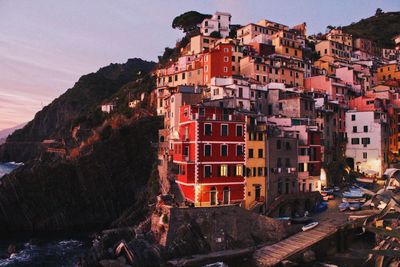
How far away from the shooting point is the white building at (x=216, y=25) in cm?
11812

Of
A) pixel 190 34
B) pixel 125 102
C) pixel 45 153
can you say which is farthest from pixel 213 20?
pixel 45 153

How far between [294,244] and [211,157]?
52.9 feet

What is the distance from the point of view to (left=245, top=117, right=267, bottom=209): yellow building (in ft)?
178

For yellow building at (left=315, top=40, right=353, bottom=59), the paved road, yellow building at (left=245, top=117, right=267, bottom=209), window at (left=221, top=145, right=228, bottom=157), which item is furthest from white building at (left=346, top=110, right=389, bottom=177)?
yellow building at (left=315, top=40, right=353, bottom=59)

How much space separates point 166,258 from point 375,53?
446 feet

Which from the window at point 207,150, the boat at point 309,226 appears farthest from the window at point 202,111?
the boat at point 309,226

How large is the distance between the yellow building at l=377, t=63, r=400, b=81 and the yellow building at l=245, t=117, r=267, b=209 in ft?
264

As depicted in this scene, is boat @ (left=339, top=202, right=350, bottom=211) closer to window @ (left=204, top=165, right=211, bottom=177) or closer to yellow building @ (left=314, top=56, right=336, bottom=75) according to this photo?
window @ (left=204, top=165, right=211, bottom=177)

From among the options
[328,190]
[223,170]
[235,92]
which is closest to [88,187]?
[235,92]

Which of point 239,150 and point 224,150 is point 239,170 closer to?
point 239,150

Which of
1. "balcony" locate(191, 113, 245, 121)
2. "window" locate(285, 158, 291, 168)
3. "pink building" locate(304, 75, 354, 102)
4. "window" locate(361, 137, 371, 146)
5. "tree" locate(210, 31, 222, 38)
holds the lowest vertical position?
"window" locate(285, 158, 291, 168)

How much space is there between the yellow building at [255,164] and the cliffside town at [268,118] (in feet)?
0.50

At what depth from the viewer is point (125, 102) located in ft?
367

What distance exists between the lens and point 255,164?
5491 centimetres
